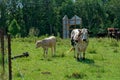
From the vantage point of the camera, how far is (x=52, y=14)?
84.8m

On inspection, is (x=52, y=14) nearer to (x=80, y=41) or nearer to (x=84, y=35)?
(x=80, y=41)

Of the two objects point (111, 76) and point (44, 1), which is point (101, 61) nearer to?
point (111, 76)

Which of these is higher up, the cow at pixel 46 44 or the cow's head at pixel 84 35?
the cow's head at pixel 84 35

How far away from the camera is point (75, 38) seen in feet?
68.0

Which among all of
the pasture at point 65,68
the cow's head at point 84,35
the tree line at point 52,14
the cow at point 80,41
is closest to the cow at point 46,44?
the pasture at point 65,68

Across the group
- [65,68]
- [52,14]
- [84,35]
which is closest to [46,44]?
[84,35]

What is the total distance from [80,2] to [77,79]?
77592mm

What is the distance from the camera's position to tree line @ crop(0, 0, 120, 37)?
84.1 metres

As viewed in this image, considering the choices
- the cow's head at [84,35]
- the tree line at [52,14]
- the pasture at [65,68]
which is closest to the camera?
the pasture at [65,68]

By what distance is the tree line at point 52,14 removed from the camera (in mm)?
84062

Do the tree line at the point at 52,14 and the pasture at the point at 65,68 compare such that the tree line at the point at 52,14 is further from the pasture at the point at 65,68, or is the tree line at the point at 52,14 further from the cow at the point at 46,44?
the pasture at the point at 65,68

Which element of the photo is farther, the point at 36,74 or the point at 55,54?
the point at 55,54

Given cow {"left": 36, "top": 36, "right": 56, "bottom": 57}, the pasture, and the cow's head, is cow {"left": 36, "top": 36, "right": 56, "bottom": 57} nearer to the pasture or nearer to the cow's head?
the pasture

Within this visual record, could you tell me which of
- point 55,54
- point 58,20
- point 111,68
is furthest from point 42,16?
point 111,68
